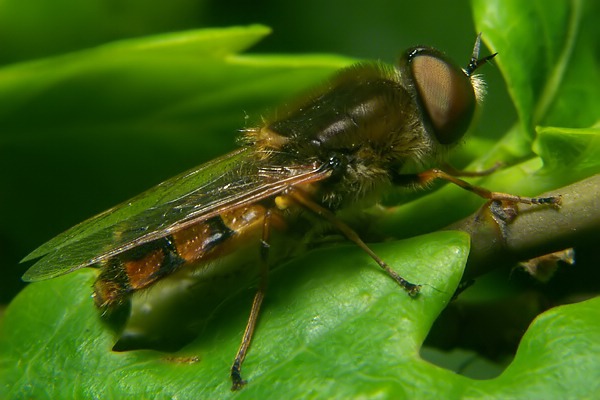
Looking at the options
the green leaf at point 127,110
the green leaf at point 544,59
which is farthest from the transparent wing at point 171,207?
the green leaf at point 544,59

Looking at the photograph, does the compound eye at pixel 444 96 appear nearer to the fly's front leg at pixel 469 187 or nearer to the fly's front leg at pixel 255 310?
the fly's front leg at pixel 469 187

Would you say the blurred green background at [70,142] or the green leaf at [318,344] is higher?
the blurred green background at [70,142]

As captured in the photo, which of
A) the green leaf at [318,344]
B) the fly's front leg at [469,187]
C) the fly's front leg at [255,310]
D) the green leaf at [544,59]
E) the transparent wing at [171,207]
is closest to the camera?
the green leaf at [318,344]

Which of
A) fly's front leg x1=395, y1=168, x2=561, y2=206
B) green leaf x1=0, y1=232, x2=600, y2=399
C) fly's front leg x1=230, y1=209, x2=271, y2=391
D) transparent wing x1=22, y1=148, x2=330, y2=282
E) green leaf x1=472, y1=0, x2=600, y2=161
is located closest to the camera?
green leaf x1=0, y1=232, x2=600, y2=399

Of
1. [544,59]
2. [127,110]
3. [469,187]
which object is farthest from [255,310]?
[544,59]

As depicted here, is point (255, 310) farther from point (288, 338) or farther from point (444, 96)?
point (444, 96)

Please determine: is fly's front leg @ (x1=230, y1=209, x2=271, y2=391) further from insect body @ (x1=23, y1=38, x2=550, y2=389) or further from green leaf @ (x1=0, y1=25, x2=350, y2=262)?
green leaf @ (x1=0, y1=25, x2=350, y2=262)

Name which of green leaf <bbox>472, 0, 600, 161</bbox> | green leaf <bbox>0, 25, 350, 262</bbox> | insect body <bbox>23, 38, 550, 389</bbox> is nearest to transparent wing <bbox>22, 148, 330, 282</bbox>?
insect body <bbox>23, 38, 550, 389</bbox>

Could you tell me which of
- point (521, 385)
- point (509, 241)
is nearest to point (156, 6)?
point (509, 241)
